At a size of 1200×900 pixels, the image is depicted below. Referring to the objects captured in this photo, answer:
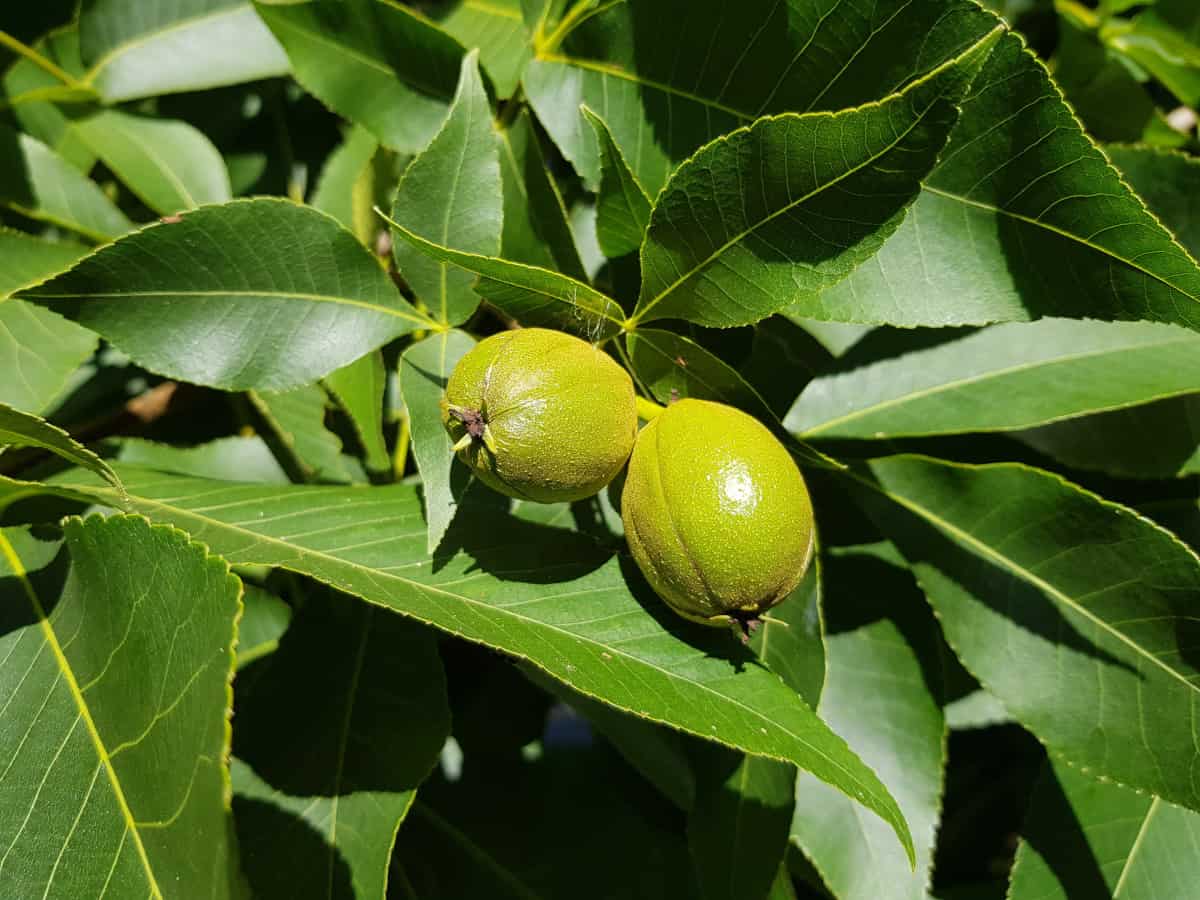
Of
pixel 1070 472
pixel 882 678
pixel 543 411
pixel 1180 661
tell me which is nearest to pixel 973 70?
pixel 543 411

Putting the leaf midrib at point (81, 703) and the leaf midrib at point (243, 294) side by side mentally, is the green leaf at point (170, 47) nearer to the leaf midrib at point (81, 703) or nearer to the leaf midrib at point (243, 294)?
the leaf midrib at point (243, 294)

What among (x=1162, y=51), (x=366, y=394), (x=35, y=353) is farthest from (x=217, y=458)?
(x=1162, y=51)

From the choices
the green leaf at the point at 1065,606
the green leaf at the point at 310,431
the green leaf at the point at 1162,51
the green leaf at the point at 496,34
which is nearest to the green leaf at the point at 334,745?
the green leaf at the point at 310,431

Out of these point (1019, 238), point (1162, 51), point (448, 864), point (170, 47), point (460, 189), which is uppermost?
point (1162, 51)

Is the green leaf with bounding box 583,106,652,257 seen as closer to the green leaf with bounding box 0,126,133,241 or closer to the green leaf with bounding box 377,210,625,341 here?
the green leaf with bounding box 377,210,625,341

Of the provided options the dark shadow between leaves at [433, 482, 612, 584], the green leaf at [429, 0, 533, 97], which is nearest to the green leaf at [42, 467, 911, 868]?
the dark shadow between leaves at [433, 482, 612, 584]

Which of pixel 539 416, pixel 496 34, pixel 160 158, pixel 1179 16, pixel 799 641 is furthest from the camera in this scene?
pixel 1179 16

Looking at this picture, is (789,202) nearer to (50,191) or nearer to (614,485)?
(614,485)
